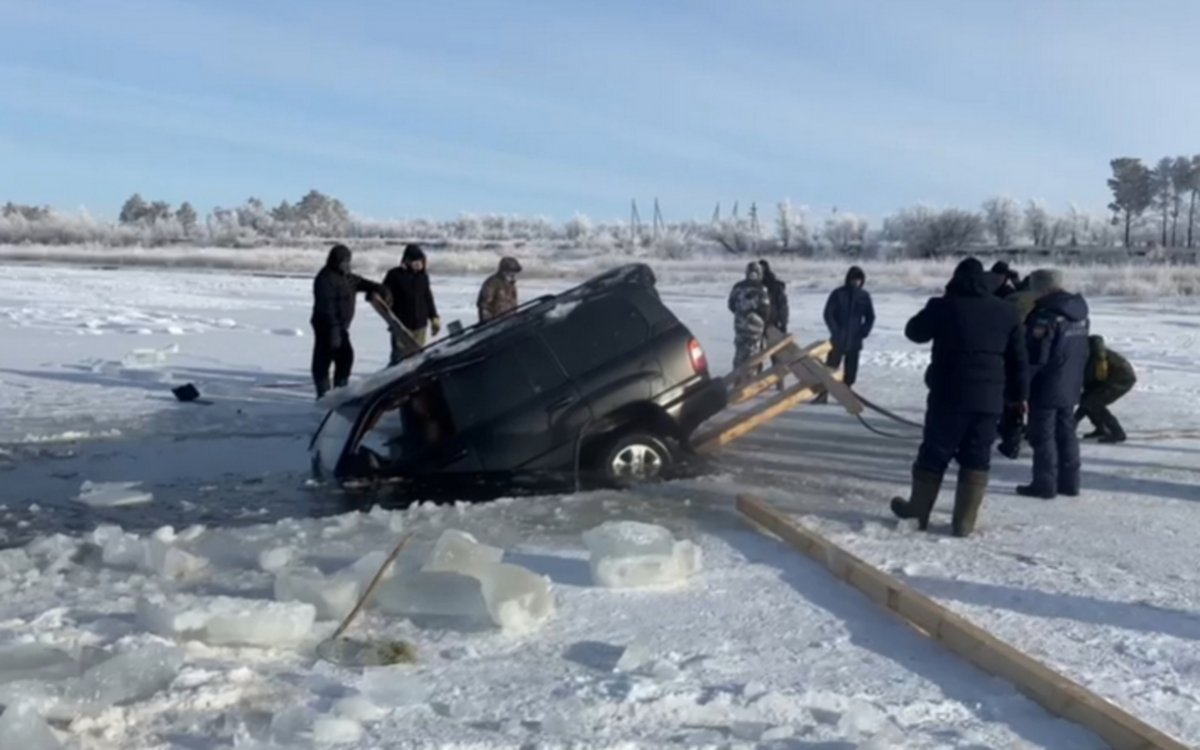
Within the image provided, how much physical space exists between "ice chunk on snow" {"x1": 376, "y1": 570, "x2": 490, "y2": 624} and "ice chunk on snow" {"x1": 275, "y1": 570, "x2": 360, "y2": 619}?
0.16 metres

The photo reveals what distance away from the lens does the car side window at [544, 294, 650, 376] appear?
9.59 meters

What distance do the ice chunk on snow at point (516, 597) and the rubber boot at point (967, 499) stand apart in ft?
9.76

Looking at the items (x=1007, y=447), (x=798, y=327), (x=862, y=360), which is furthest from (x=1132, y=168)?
(x=1007, y=447)

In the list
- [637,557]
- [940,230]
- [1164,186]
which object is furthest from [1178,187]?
[637,557]

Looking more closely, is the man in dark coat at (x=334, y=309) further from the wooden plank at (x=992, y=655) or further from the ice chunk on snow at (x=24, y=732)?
the ice chunk on snow at (x=24, y=732)

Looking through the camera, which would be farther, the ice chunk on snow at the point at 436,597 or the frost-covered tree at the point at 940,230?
the frost-covered tree at the point at 940,230

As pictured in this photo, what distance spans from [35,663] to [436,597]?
1.76 m

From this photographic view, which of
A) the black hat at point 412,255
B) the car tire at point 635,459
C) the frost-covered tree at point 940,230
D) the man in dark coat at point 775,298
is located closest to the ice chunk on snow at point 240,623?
the car tire at point 635,459

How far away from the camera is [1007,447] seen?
10750 mm

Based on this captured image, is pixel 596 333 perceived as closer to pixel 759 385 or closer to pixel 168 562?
pixel 759 385

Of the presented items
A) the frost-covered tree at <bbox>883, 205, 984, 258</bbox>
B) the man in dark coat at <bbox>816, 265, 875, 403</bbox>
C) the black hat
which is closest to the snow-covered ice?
the man in dark coat at <bbox>816, 265, 875, 403</bbox>

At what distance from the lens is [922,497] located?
7.84 metres

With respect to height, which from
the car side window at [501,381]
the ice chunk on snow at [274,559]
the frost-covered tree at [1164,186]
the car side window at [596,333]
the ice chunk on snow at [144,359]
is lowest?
the ice chunk on snow at [274,559]

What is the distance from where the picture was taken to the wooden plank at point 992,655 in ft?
14.5
